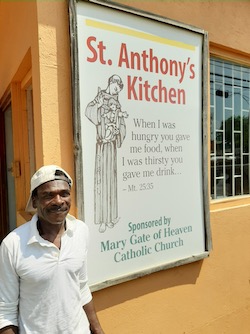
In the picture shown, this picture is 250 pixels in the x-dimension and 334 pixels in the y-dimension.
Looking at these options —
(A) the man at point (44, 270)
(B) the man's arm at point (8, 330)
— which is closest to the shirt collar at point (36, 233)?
(A) the man at point (44, 270)

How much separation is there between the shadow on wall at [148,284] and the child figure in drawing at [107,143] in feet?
1.62

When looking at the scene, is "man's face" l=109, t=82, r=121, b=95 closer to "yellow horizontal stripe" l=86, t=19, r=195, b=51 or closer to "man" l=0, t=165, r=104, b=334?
"yellow horizontal stripe" l=86, t=19, r=195, b=51

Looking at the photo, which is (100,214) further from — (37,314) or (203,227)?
(203,227)

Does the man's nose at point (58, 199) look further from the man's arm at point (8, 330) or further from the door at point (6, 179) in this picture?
the door at point (6, 179)

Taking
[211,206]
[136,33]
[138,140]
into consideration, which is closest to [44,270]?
[138,140]

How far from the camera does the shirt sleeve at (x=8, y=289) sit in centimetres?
149

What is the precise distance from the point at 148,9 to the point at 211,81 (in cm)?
93

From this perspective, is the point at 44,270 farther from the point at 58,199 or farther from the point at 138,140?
the point at 138,140

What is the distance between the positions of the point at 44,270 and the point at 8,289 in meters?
0.19

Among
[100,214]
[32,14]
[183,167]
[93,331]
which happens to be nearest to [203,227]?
[183,167]

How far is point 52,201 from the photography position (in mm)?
1578

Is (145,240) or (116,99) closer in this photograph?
(116,99)

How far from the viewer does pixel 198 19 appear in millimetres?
2766

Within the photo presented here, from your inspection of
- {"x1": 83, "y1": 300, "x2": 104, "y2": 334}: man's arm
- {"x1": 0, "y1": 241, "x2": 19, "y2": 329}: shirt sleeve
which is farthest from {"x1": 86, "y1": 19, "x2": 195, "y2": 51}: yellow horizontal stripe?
{"x1": 83, "y1": 300, "x2": 104, "y2": 334}: man's arm
